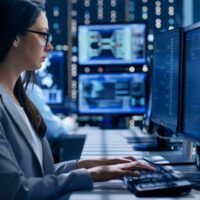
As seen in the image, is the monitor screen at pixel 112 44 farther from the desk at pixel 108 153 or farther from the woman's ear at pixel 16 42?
the woman's ear at pixel 16 42

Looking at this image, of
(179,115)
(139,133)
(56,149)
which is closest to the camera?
(179,115)

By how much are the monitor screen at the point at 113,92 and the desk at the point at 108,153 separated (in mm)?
185

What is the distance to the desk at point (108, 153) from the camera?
1371 mm

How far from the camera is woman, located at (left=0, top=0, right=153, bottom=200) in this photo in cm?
133

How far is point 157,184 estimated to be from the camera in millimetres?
1390

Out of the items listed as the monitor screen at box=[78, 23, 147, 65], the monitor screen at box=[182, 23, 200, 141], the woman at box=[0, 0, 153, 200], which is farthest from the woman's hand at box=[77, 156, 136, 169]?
the monitor screen at box=[78, 23, 147, 65]

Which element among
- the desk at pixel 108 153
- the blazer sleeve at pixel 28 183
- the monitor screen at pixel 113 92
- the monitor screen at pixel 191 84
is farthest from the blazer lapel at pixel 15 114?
the monitor screen at pixel 113 92

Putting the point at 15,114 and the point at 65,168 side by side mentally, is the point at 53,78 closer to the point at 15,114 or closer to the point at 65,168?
the point at 65,168

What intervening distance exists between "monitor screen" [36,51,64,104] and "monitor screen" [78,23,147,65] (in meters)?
0.52

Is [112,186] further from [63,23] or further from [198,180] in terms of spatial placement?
[63,23]

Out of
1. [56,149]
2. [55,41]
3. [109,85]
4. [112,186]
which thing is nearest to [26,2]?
[112,186]

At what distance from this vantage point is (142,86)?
341cm

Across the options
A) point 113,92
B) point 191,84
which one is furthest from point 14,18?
point 113,92

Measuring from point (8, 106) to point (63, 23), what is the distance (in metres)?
3.52
